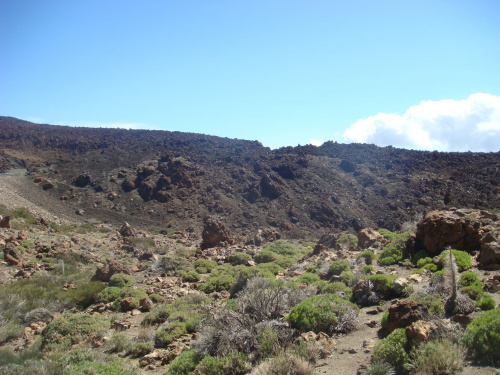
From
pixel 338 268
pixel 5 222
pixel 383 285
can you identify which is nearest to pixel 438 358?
pixel 383 285

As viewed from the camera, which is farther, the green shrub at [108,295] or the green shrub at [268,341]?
the green shrub at [108,295]

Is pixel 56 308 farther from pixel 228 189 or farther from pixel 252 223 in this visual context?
pixel 228 189

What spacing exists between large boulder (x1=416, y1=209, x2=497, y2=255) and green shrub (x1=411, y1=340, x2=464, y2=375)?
18.8 feet

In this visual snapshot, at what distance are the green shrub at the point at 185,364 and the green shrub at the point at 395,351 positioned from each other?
306cm

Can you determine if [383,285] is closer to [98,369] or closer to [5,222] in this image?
[98,369]

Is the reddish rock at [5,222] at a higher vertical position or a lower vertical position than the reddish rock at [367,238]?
lower

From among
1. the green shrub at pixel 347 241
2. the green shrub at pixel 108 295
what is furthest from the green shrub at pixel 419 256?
the green shrub at pixel 108 295

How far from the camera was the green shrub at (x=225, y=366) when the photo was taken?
17.8 ft

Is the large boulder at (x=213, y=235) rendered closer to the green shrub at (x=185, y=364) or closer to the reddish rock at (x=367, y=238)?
the reddish rock at (x=367, y=238)

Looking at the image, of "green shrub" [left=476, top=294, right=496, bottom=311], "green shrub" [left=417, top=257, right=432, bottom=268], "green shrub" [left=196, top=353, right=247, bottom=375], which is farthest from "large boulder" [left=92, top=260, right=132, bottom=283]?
"green shrub" [left=476, top=294, right=496, bottom=311]

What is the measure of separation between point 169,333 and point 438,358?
18.5 ft

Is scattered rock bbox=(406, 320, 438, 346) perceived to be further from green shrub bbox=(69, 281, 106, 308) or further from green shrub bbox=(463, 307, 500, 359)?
green shrub bbox=(69, 281, 106, 308)

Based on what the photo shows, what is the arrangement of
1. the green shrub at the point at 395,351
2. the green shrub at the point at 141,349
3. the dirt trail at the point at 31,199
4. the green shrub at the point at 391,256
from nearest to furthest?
the green shrub at the point at 395,351 < the green shrub at the point at 141,349 < the green shrub at the point at 391,256 < the dirt trail at the point at 31,199

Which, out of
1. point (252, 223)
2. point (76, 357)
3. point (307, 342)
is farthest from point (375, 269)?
point (252, 223)
